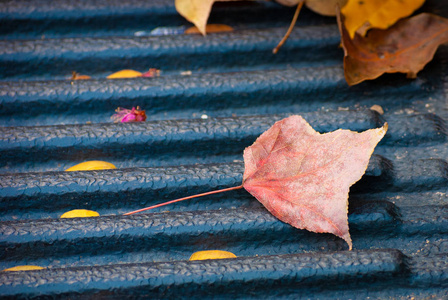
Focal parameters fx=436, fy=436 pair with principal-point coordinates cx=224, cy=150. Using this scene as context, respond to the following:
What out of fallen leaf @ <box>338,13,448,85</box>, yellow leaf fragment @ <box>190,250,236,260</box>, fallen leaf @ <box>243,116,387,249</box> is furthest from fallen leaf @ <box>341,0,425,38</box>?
yellow leaf fragment @ <box>190,250,236,260</box>

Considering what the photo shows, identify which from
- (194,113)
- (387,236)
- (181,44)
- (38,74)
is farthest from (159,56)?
(387,236)

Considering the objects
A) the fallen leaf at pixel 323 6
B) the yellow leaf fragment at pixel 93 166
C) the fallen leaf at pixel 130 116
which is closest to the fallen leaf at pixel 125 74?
the fallen leaf at pixel 130 116

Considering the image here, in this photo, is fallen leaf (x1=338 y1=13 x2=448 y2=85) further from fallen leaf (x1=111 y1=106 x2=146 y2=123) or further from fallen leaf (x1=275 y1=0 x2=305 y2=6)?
fallen leaf (x1=111 y1=106 x2=146 y2=123)

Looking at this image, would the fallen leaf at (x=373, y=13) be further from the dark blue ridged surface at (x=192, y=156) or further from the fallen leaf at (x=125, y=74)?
the fallen leaf at (x=125, y=74)

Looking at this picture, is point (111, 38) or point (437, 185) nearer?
point (437, 185)

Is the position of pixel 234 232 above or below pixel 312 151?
below

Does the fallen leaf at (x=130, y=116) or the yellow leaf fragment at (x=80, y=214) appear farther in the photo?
the fallen leaf at (x=130, y=116)

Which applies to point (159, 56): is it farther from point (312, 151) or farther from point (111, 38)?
point (312, 151)
